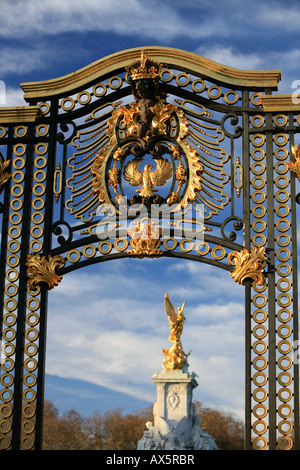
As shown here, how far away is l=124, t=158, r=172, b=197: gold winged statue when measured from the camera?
37.3 feet

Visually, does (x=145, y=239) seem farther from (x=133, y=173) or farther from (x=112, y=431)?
(x=112, y=431)

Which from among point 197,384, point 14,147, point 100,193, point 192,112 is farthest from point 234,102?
point 197,384

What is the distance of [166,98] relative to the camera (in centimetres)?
1174

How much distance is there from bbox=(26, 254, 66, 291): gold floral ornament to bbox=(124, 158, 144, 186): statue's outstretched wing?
143 centimetres

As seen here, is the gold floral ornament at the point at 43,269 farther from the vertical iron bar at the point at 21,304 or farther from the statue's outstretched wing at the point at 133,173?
the statue's outstretched wing at the point at 133,173

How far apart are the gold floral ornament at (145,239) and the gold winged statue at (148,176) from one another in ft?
1.49

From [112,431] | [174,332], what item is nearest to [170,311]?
[174,332]

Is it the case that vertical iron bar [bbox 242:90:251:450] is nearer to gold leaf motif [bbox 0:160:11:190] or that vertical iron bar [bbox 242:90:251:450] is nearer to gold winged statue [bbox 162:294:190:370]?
gold winged statue [bbox 162:294:190:370]

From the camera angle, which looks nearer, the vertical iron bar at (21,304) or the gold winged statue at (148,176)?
the vertical iron bar at (21,304)

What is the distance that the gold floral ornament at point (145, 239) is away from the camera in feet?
36.5

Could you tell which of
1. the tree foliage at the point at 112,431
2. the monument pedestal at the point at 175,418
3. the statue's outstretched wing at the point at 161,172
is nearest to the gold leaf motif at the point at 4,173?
the statue's outstretched wing at the point at 161,172

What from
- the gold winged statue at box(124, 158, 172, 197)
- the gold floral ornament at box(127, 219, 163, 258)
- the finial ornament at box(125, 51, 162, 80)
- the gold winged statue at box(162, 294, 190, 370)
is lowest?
the gold winged statue at box(162, 294, 190, 370)

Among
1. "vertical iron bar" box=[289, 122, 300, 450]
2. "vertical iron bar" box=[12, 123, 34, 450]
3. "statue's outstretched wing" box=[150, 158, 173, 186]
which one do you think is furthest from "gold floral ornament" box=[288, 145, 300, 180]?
"vertical iron bar" box=[12, 123, 34, 450]
